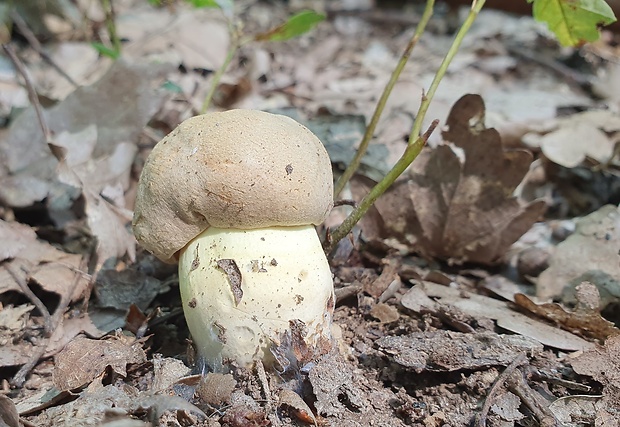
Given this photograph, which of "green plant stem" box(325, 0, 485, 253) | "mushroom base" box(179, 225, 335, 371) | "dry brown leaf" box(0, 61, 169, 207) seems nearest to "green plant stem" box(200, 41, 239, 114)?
"dry brown leaf" box(0, 61, 169, 207)

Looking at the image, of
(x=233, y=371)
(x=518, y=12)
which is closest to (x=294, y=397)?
(x=233, y=371)

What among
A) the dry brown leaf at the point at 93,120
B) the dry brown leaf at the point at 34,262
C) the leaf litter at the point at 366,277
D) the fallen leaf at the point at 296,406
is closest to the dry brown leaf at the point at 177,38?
the leaf litter at the point at 366,277

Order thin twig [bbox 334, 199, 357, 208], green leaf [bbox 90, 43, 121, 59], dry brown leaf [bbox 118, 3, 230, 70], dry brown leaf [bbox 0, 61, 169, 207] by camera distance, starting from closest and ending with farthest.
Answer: thin twig [bbox 334, 199, 357, 208]
dry brown leaf [bbox 0, 61, 169, 207]
green leaf [bbox 90, 43, 121, 59]
dry brown leaf [bbox 118, 3, 230, 70]

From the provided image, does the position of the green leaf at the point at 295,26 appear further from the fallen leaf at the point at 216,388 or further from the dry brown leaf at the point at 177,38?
the dry brown leaf at the point at 177,38

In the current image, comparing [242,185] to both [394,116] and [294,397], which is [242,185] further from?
[394,116]

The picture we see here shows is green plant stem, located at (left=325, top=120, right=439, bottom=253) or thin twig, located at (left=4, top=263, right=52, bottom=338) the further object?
thin twig, located at (left=4, top=263, right=52, bottom=338)

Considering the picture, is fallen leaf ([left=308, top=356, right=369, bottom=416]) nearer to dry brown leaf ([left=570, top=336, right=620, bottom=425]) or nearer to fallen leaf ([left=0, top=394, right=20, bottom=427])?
dry brown leaf ([left=570, top=336, right=620, bottom=425])

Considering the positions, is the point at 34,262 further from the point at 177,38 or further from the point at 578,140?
the point at 578,140
